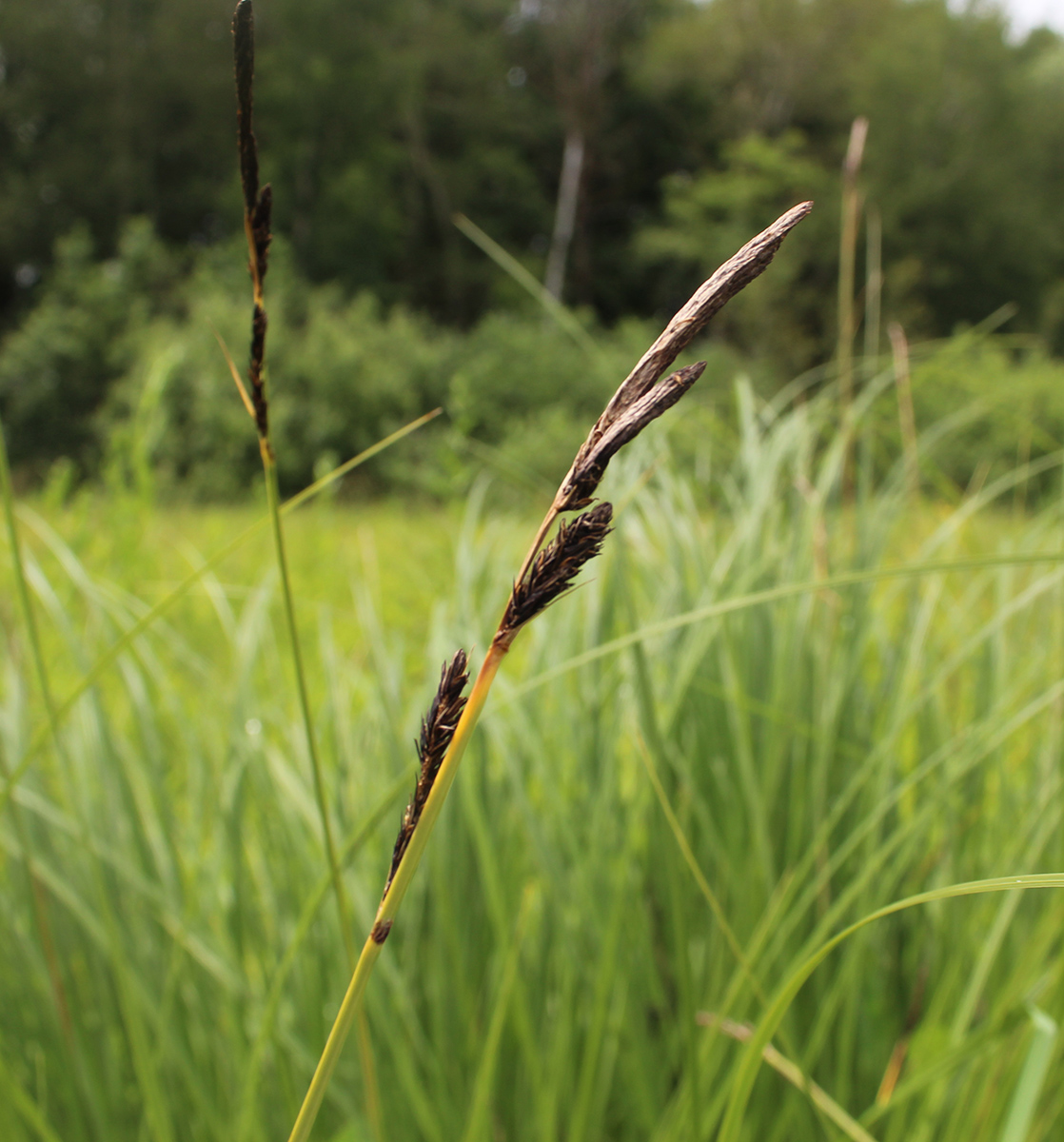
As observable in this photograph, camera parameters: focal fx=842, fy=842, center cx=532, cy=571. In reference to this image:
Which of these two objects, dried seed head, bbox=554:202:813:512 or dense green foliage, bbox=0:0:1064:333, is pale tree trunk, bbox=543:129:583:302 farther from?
dried seed head, bbox=554:202:813:512

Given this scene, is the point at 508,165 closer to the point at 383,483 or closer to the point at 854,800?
the point at 383,483

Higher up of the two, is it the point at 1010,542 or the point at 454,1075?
the point at 454,1075

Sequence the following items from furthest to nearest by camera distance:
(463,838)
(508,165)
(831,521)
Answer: (508,165), (831,521), (463,838)

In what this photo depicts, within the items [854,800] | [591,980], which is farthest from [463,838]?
[854,800]

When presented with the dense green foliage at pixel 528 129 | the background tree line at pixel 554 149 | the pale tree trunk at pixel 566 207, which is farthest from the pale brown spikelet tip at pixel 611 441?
the pale tree trunk at pixel 566 207

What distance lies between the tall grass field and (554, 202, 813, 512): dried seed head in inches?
9.1

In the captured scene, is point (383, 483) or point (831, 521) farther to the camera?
point (383, 483)

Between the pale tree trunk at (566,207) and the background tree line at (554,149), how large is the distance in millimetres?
48

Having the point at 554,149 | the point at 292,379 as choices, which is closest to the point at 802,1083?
the point at 292,379

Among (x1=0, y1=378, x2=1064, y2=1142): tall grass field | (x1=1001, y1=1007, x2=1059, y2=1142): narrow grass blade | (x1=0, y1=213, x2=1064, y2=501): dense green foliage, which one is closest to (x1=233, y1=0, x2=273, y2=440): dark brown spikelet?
(x1=0, y1=378, x2=1064, y2=1142): tall grass field

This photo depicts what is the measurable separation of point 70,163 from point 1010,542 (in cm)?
1329

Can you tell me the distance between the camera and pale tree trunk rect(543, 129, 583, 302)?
13.0 m

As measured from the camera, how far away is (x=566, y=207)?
13.3 meters

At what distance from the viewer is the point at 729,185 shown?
42.1 ft
